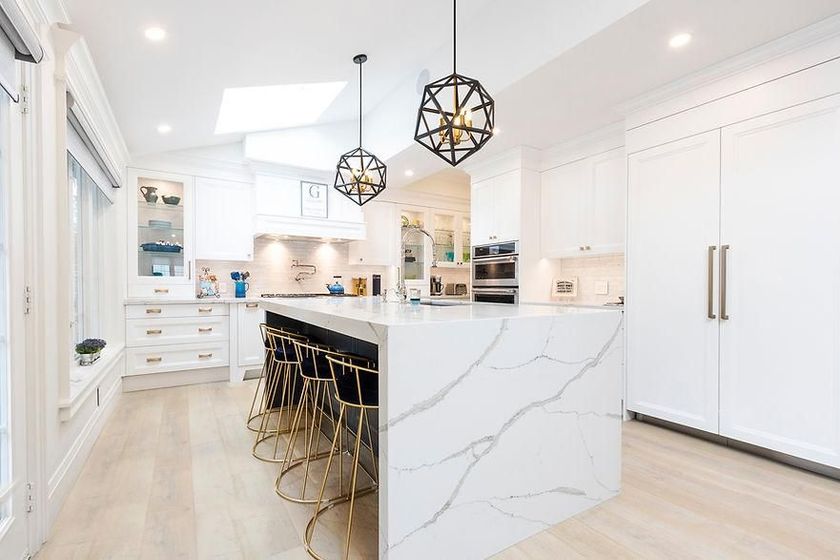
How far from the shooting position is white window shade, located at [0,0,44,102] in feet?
4.45

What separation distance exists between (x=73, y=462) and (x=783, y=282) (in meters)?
4.04

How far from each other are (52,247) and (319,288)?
3.79m

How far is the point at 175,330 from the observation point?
426 centimetres

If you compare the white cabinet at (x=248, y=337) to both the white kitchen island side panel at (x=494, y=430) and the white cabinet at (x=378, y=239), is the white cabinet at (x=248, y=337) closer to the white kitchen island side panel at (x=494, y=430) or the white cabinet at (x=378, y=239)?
the white cabinet at (x=378, y=239)

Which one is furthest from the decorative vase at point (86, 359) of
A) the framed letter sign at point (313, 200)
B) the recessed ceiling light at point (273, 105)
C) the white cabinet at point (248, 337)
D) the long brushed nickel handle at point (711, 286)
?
the long brushed nickel handle at point (711, 286)

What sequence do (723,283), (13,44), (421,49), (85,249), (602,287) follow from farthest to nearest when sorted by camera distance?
(602,287), (421,49), (85,249), (723,283), (13,44)

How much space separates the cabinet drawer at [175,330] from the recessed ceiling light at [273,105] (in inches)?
77.6

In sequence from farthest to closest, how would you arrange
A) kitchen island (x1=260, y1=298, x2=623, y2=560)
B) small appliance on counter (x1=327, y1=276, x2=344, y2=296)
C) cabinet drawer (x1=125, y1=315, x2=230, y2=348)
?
small appliance on counter (x1=327, y1=276, x2=344, y2=296) → cabinet drawer (x1=125, y1=315, x2=230, y2=348) → kitchen island (x1=260, y1=298, x2=623, y2=560)

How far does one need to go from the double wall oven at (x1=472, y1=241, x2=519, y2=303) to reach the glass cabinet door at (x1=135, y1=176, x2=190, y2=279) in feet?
10.4

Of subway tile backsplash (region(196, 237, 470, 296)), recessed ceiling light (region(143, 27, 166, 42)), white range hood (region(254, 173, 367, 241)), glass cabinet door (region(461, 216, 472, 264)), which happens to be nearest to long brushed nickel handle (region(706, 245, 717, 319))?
subway tile backsplash (region(196, 237, 470, 296))

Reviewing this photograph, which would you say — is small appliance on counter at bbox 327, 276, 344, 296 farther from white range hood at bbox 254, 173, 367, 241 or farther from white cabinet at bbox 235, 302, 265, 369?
white cabinet at bbox 235, 302, 265, 369

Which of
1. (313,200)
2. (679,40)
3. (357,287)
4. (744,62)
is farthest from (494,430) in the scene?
(357,287)

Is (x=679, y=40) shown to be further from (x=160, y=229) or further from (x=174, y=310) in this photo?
(x=160, y=229)

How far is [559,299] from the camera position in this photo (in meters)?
4.53
